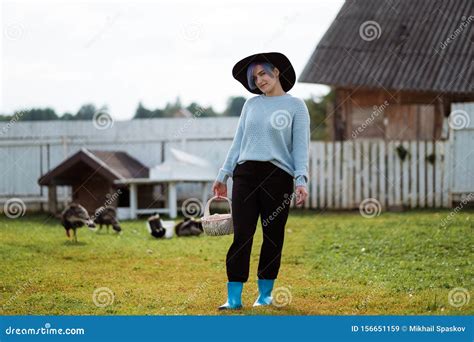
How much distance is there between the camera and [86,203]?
731 cm

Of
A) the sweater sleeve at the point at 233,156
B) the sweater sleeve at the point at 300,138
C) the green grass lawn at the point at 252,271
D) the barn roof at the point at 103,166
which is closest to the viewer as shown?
the sweater sleeve at the point at 300,138

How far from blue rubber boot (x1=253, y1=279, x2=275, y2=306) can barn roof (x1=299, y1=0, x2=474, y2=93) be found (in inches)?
119

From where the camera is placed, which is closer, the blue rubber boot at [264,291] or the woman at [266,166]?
the woman at [266,166]

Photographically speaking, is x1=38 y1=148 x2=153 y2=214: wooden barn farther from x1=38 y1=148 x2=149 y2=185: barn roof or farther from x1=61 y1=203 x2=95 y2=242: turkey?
x1=61 y1=203 x2=95 y2=242: turkey

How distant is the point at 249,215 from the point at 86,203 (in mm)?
3955

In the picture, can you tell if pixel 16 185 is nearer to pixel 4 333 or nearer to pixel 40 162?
pixel 40 162

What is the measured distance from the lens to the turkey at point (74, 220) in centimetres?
560

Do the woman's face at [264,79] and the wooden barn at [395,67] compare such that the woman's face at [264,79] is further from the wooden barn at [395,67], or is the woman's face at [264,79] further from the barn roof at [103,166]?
the barn roof at [103,166]

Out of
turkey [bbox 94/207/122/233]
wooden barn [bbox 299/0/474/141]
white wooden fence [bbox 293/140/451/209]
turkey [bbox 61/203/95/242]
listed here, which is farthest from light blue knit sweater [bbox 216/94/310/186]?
white wooden fence [bbox 293/140/451/209]

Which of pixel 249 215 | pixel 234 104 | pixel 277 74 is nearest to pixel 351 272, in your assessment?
pixel 249 215

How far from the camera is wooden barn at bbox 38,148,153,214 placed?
7.11m

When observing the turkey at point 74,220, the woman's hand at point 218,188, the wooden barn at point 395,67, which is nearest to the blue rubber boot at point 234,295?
the woman's hand at point 218,188

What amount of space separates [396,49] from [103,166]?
276 cm

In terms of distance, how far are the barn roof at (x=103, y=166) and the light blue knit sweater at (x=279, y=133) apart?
3647 mm
